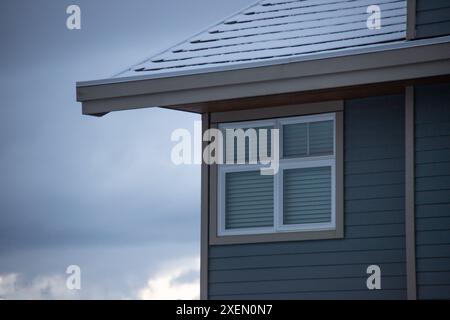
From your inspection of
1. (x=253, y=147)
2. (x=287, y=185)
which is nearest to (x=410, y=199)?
(x=287, y=185)

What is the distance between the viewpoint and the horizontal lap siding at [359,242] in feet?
42.0

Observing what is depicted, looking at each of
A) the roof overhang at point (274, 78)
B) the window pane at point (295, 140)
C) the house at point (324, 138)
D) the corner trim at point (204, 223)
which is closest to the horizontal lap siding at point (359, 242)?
the house at point (324, 138)

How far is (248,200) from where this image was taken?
13.9m

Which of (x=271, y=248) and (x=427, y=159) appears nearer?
(x=427, y=159)

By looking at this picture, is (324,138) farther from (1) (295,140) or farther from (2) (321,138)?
(1) (295,140)

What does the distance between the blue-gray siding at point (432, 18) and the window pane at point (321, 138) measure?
1.66 metres

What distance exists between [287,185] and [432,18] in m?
2.70

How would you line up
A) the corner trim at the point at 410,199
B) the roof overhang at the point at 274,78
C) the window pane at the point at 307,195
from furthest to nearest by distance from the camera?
the window pane at the point at 307,195 → the corner trim at the point at 410,199 → the roof overhang at the point at 274,78

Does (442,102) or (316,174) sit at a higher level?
(442,102)

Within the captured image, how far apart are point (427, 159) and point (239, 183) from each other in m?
2.60

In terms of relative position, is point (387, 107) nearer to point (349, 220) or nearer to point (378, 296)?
point (349, 220)

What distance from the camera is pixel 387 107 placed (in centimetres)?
1302

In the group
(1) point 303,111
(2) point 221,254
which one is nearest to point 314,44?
(1) point 303,111

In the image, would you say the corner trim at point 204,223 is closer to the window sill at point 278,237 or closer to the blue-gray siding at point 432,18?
the window sill at point 278,237
